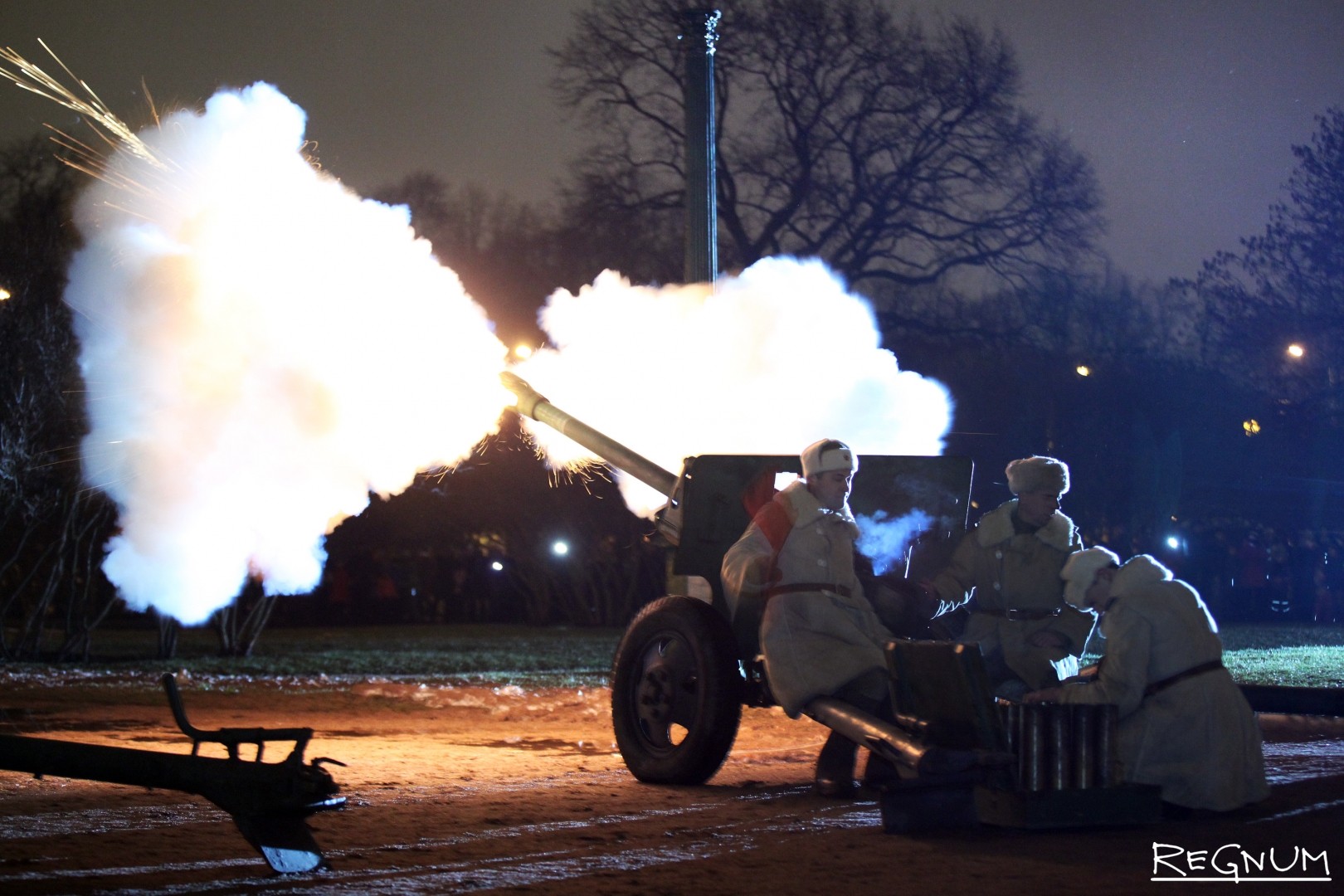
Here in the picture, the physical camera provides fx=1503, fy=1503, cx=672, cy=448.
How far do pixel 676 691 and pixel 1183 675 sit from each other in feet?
9.52

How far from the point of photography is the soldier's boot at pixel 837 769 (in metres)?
8.40

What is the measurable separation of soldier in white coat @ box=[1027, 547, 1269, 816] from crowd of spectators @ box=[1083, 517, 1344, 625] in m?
23.7

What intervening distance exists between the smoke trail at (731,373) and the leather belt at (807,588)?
348 centimetres

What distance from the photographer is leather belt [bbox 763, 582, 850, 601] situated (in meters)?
8.18

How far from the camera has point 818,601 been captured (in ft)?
26.8

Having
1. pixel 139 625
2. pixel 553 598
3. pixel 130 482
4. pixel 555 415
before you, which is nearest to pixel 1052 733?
pixel 555 415

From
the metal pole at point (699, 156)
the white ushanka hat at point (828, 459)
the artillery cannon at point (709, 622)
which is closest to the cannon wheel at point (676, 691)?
the artillery cannon at point (709, 622)

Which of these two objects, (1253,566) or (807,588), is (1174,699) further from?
(1253,566)

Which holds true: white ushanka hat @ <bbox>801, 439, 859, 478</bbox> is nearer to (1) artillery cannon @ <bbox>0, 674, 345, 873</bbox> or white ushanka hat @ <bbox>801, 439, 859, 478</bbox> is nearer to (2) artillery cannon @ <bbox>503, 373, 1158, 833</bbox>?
(2) artillery cannon @ <bbox>503, 373, 1158, 833</bbox>

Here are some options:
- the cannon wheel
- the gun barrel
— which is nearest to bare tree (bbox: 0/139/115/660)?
the gun barrel

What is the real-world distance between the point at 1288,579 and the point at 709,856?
2808cm

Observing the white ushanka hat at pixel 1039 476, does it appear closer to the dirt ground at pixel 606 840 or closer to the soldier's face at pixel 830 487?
the soldier's face at pixel 830 487

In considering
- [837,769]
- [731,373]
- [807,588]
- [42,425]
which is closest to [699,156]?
[731,373]

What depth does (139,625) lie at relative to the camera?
37.4 meters
